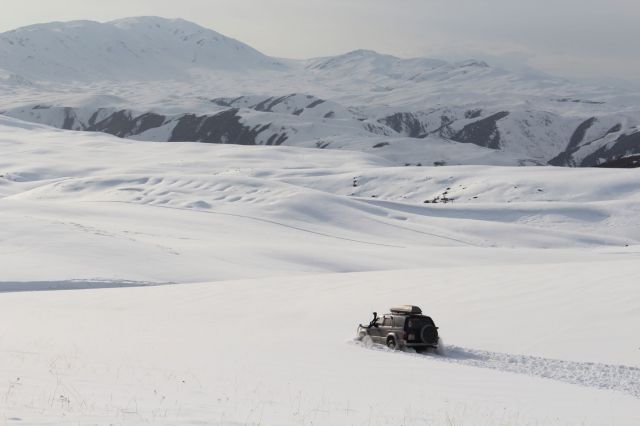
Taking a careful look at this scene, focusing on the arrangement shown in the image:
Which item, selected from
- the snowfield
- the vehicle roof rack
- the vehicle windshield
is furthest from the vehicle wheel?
the vehicle roof rack

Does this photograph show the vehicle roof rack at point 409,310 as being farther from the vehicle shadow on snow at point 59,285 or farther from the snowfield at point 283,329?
the vehicle shadow on snow at point 59,285

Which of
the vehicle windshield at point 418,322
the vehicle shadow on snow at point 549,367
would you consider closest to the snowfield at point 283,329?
the vehicle shadow on snow at point 549,367

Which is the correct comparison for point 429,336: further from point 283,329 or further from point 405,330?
point 283,329

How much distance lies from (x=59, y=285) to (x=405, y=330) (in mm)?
18695

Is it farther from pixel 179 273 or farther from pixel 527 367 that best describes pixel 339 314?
pixel 179 273

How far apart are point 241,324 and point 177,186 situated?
7106cm

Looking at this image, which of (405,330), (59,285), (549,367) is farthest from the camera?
(59,285)

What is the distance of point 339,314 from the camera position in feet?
75.2

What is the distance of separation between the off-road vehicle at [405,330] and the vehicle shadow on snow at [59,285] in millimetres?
17267

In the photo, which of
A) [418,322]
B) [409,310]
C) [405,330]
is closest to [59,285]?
[409,310]

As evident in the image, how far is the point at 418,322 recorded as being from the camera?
1808 cm

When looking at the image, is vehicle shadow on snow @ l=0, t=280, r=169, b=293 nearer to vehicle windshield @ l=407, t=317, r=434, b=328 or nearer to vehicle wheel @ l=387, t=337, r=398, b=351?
vehicle wheel @ l=387, t=337, r=398, b=351

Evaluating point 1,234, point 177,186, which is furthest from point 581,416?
point 177,186

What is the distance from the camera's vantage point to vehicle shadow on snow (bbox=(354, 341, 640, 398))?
14562mm
